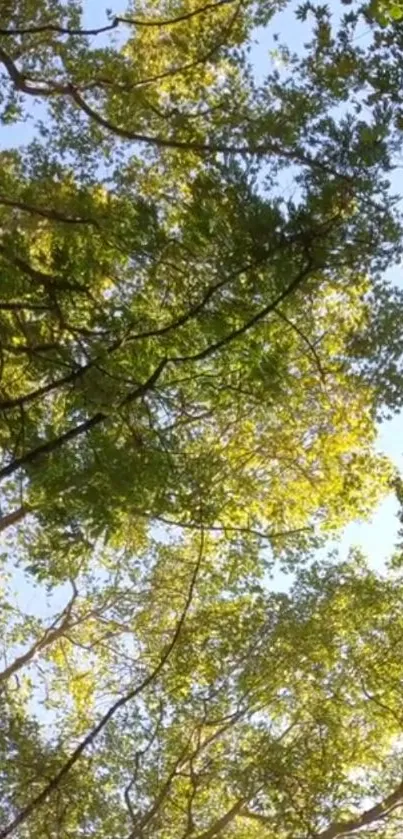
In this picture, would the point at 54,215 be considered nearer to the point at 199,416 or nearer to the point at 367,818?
the point at 199,416

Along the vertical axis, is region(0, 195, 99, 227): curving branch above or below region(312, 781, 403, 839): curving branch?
above

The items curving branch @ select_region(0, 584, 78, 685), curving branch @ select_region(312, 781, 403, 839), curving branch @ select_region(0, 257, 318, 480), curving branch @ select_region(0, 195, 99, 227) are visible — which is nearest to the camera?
curving branch @ select_region(0, 257, 318, 480)

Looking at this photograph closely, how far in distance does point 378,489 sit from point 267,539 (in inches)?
51.0

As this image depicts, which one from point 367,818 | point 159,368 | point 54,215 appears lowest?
point 367,818

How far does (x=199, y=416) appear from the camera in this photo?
20.4 ft

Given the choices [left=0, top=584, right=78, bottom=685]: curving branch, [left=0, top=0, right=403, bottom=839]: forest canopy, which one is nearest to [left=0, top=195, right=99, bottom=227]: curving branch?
[left=0, top=0, right=403, bottom=839]: forest canopy

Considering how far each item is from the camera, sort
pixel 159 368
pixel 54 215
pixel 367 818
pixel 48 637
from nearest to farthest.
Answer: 1. pixel 159 368
2. pixel 54 215
3. pixel 367 818
4. pixel 48 637

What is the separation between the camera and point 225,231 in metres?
4.35

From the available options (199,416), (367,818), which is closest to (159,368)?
(199,416)

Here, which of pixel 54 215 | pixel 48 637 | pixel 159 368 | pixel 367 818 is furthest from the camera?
pixel 48 637

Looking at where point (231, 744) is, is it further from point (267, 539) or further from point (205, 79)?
point (205, 79)

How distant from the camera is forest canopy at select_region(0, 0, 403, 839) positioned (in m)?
4.62

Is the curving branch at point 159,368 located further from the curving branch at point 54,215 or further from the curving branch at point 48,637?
the curving branch at point 48,637

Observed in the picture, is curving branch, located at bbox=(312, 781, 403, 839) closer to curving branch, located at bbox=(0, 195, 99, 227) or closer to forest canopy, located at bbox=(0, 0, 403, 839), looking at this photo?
forest canopy, located at bbox=(0, 0, 403, 839)
